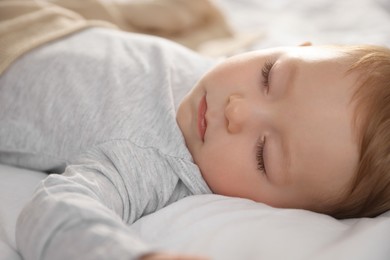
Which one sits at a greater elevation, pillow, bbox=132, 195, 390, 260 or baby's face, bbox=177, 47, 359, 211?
baby's face, bbox=177, 47, 359, 211

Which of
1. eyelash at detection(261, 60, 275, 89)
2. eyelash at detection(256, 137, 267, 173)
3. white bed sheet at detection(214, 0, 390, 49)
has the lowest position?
white bed sheet at detection(214, 0, 390, 49)

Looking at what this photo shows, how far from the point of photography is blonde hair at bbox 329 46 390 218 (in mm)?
915

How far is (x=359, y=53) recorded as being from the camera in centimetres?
99

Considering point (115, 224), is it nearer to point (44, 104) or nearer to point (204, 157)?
point (204, 157)

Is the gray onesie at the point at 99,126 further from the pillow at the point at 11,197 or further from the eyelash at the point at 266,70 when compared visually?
the eyelash at the point at 266,70

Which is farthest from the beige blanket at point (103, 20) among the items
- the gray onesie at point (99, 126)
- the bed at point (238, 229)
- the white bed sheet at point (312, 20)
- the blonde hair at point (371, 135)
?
the blonde hair at point (371, 135)

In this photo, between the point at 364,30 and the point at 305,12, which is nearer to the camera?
the point at 364,30

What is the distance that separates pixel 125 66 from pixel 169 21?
1.71 ft

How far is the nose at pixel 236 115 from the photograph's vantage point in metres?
0.97

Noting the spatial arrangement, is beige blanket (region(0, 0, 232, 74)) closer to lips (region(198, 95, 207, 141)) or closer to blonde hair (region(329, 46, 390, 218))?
lips (region(198, 95, 207, 141))

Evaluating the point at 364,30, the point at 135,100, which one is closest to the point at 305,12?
the point at 364,30

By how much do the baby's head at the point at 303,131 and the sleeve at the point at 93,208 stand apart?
129 millimetres

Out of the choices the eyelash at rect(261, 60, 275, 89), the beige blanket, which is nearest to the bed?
the eyelash at rect(261, 60, 275, 89)

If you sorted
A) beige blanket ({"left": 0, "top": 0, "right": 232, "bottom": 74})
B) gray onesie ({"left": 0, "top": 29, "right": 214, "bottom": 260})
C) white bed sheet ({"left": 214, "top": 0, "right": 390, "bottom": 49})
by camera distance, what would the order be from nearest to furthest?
gray onesie ({"left": 0, "top": 29, "right": 214, "bottom": 260}), beige blanket ({"left": 0, "top": 0, "right": 232, "bottom": 74}), white bed sheet ({"left": 214, "top": 0, "right": 390, "bottom": 49})
